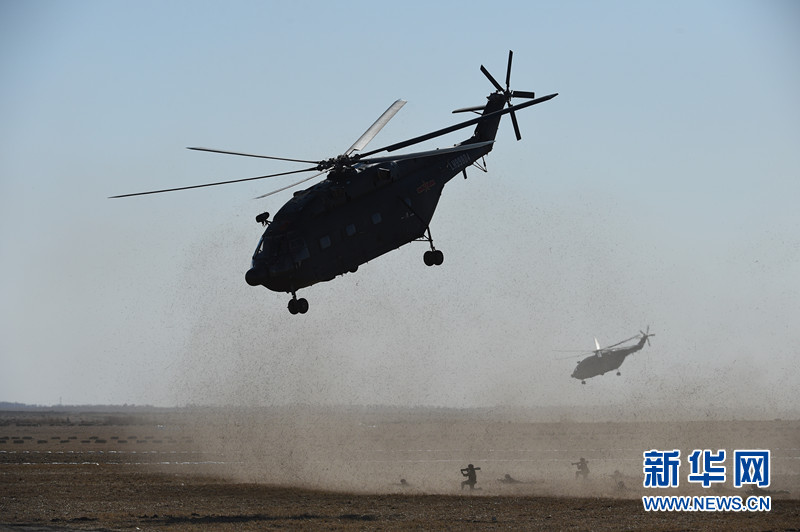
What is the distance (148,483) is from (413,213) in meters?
28.0

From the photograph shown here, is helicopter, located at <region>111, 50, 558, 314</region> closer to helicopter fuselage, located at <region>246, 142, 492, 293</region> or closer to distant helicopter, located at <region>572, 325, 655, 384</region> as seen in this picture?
helicopter fuselage, located at <region>246, 142, 492, 293</region>

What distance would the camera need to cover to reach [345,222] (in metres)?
37.2

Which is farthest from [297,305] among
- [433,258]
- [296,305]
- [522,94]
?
[522,94]

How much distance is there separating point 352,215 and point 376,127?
5.46 meters

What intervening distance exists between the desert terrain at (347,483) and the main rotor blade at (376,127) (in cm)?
1573

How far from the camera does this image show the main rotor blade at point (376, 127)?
128ft

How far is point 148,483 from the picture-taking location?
56781 millimetres

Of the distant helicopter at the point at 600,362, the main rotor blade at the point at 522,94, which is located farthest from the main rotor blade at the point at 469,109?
the distant helicopter at the point at 600,362

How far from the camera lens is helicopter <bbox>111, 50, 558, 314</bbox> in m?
35.8
